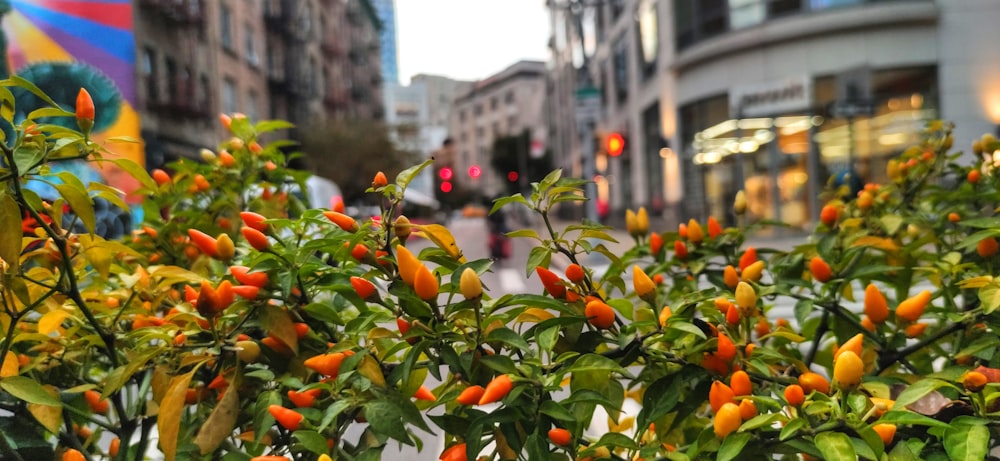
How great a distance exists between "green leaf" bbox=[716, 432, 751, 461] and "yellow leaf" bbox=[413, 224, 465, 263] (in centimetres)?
44

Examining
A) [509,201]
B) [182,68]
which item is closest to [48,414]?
[509,201]

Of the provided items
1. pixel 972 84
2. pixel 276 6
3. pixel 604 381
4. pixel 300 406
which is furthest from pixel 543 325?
pixel 276 6

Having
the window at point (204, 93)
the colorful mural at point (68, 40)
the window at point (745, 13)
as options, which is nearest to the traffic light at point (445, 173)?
the colorful mural at point (68, 40)

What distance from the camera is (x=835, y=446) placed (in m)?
0.81

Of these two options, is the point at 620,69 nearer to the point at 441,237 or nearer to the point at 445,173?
the point at 445,173

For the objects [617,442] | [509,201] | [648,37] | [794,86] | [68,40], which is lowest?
[617,442]

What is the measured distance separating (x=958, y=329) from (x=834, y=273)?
224 mm

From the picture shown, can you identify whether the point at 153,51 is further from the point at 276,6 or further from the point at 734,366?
the point at 734,366

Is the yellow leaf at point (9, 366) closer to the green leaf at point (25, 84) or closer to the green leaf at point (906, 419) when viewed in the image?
the green leaf at point (25, 84)

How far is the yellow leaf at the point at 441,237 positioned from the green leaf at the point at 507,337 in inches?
5.9

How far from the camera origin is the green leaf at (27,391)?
1004 millimetres

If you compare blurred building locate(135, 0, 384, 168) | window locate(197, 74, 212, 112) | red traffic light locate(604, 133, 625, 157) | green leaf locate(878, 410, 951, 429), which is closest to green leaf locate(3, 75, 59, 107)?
green leaf locate(878, 410, 951, 429)

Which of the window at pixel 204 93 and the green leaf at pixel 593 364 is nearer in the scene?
the green leaf at pixel 593 364

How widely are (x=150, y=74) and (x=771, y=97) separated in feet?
43.2
